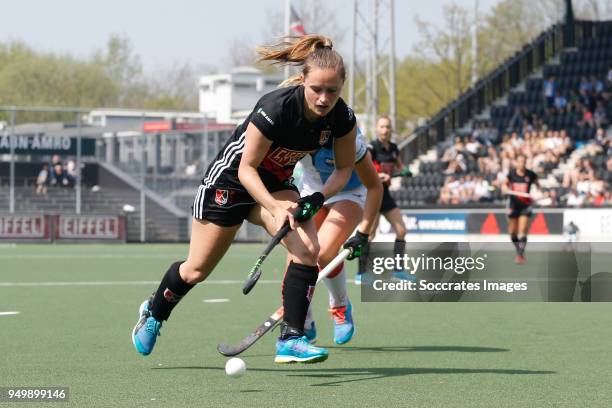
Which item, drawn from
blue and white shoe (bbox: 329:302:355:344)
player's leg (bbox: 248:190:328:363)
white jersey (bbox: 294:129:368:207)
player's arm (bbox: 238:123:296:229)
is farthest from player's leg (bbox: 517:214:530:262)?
player's arm (bbox: 238:123:296:229)

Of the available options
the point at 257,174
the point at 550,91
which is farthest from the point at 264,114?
the point at 550,91

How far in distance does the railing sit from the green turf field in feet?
67.3

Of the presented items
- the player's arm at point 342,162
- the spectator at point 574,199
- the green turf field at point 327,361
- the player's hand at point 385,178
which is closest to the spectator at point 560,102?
the spectator at point 574,199

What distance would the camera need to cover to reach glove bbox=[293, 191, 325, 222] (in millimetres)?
6559

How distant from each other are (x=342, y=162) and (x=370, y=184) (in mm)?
620

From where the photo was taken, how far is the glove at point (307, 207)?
258 inches

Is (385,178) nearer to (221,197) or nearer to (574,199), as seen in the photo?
(221,197)

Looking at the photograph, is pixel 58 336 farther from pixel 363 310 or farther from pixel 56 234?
pixel 56 234

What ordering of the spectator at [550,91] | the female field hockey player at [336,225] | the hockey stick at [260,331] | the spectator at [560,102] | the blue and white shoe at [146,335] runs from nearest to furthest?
the hockey stick at [260,331] → the blue and white shoe at [146,335] → the female field hockey player at [336,225] → the spectator at [560,102] → the spectator at [550,91]

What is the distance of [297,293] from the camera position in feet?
22.2

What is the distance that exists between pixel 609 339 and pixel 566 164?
20508 mm

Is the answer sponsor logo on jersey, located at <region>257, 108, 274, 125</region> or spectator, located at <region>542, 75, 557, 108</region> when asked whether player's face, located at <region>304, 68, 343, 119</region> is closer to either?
sponsor logo on jersey, located at <region>257, 108, 274, 125</region>

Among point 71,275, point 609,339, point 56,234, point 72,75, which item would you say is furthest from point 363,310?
point 72,75

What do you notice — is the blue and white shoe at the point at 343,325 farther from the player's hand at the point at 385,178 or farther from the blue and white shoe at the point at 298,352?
the player's hand at the point at 385,178
